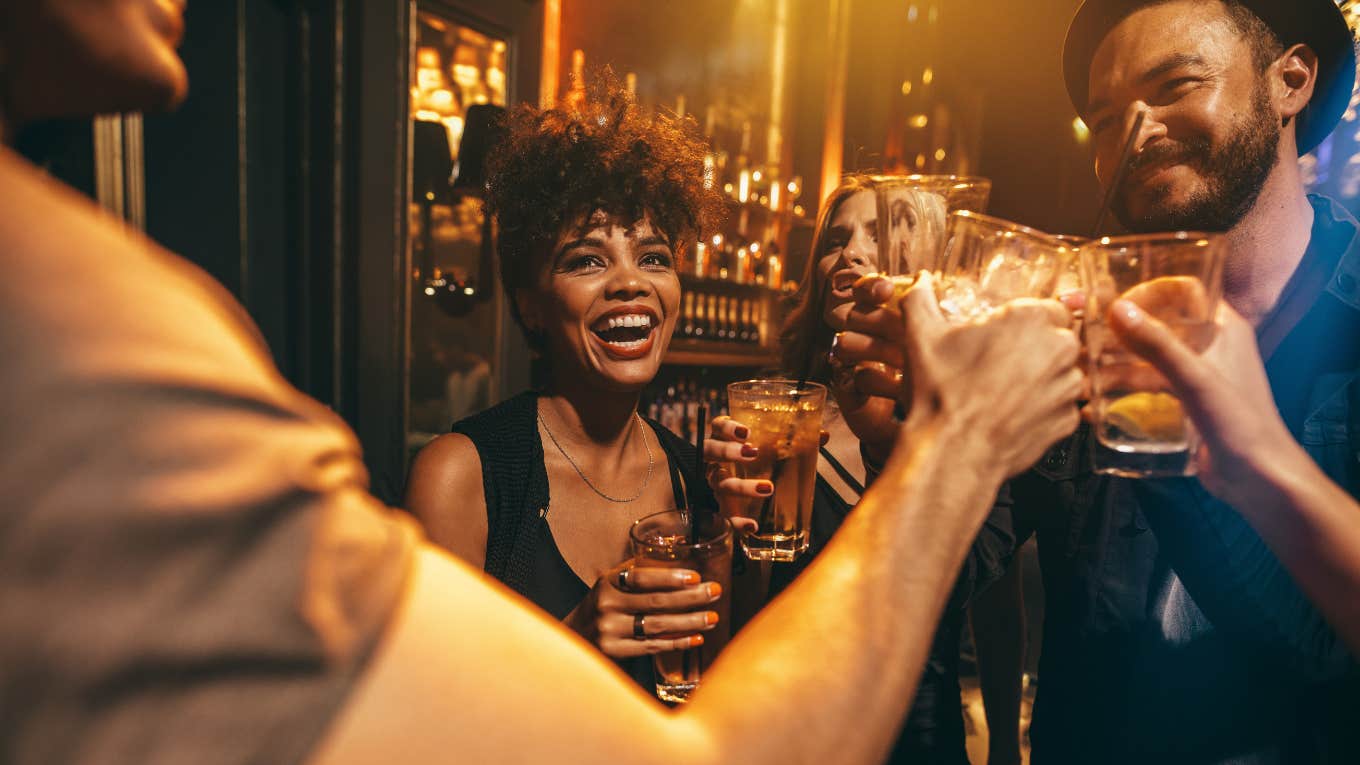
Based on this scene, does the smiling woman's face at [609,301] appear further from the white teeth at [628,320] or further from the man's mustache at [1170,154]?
the man's mustache at [1170,154]

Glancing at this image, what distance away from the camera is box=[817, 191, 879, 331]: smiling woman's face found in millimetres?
2490

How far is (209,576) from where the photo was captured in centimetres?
40

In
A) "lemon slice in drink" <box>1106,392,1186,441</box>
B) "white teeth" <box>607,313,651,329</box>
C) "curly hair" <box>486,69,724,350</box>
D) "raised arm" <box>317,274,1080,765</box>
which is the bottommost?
"raised arm" <box>317,274,1080,765</box>

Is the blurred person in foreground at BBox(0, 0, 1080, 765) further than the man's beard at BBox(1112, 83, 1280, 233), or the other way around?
the man's beard at BBox(1112, 83, 1280, 233)

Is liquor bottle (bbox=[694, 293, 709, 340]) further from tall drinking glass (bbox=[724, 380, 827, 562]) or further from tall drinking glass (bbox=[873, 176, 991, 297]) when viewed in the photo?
tall drinking glass (bbox=[873, 176, 991, 297])

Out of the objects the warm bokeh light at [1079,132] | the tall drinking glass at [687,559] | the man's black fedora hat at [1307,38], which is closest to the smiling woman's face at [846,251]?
the man's black fedora hat at [1307,38]

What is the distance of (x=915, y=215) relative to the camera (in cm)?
119

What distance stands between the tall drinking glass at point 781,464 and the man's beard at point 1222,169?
38.7 inches

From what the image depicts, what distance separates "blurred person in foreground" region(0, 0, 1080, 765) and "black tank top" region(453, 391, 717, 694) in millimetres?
1025

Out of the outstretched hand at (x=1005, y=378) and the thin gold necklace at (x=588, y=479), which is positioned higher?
the outstretched hand at (x=1005, y=378)

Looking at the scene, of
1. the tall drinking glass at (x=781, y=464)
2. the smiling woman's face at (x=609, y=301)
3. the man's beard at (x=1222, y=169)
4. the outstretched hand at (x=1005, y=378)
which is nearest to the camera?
the outstretched hand at (x=1005, y=378)

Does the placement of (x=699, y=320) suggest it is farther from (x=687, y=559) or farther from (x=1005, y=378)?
(x=1005, y=378)

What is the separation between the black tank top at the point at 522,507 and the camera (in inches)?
66.2

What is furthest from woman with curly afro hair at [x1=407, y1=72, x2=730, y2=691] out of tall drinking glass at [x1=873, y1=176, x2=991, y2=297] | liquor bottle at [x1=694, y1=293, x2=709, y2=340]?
liquor bottle at [x1=694, y1=293, x2=709, y2=340]
